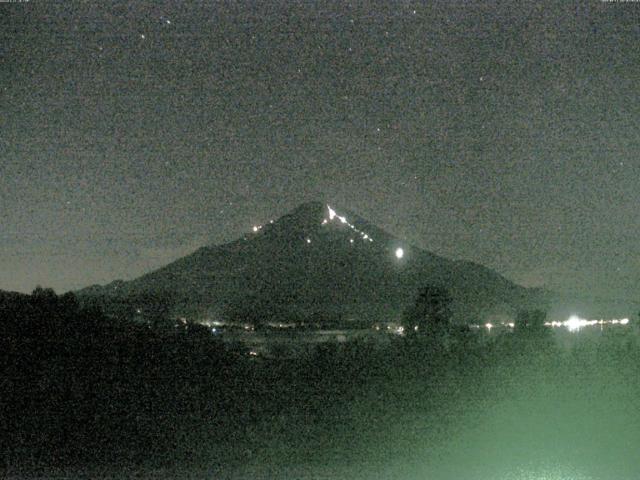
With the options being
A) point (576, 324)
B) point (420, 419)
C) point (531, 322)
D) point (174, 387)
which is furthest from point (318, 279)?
point (420, 419)

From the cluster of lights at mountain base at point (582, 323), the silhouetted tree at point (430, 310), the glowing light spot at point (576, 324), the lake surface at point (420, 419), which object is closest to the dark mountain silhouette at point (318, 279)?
the silhouetted tree at point (430, 310)

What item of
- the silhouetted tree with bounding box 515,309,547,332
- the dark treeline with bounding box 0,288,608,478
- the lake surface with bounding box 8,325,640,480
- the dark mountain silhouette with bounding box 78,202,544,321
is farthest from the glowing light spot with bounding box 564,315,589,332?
the dark mountain silhouette with bounding box 78,202,544,321

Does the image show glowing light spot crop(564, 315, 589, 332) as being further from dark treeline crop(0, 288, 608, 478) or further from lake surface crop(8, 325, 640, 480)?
lake surface crop(8, 325, 640, 480)

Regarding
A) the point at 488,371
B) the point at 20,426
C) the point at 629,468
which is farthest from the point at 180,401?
the point at 629,468

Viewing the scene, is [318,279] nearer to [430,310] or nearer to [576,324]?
[430,310]

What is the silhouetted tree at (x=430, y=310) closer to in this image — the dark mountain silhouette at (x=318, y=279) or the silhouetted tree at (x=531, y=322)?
the silhouetted tree at (x=531, y=322)

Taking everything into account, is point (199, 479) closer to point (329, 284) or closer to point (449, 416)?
point (449, 416)
